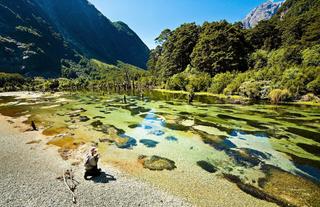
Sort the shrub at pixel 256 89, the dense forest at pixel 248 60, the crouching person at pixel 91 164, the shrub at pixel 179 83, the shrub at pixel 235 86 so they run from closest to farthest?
1. the crouching person at pixel 91 164
2. the dense forest at pixel 248 60
3. the shrub at pixel 256 89
4. the shrub at pixel 235 86
5. the shrub at pixel 179 83

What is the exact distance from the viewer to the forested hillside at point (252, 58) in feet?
217

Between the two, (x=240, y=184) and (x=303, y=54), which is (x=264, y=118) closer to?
(x=240, y=184)

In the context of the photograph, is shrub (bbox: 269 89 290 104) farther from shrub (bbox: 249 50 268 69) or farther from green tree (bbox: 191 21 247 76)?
green tree (bbox: 191 21 247 76)

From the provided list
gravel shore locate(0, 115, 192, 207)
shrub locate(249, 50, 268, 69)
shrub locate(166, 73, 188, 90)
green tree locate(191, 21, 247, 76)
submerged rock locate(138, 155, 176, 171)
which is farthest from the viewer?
shrub locate(166, 73, 188, 90)

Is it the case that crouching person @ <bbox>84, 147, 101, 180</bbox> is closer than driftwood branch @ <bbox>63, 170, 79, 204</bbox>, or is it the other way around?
driftwood branch @ <bbox>63, 170, 79, 204</bbox>

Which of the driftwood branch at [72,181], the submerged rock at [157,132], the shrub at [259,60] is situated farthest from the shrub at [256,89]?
the driftwood branch at [72,181]

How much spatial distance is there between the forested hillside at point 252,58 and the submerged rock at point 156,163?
51829 millimetres

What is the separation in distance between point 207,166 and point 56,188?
13.4 meters

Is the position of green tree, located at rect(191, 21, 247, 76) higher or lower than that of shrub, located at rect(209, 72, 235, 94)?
higher

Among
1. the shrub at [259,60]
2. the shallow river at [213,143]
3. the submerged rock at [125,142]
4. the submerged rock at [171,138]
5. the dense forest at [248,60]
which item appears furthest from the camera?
the shrub at [259,60]

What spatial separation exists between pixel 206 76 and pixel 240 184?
3528 inches

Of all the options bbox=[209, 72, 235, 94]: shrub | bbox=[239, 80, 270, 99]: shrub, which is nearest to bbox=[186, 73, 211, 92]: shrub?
bbox=[209, 72, 235, 94]: shrub

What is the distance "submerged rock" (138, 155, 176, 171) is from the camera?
831 inches

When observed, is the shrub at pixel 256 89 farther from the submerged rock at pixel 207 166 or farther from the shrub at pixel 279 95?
the submerged rock at pixel 207 166
